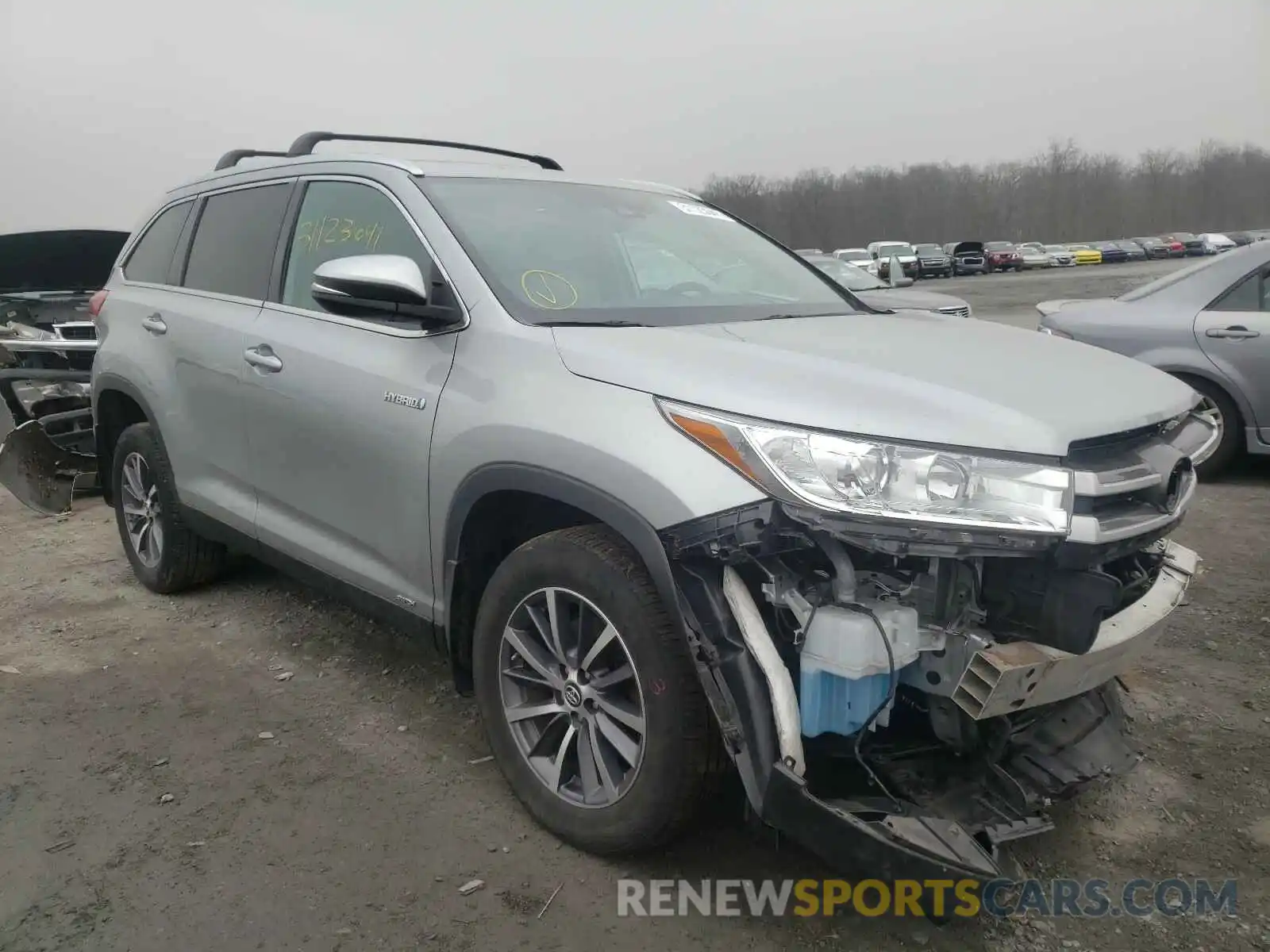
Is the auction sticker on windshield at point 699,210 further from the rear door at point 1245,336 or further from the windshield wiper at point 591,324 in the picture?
the rear door at point 1245,336

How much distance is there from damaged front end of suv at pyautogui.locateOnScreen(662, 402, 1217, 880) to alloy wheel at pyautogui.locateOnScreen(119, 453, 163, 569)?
318 cm

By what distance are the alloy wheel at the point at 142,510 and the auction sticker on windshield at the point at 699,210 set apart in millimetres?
2601

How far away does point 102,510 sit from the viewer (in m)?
6.44

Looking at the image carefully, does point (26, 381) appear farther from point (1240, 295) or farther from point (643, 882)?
point (1240, 295)

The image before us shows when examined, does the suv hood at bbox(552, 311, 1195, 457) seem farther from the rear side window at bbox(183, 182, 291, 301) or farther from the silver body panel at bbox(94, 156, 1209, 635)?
the rear side window at bbox(183, 182, 291, 301)

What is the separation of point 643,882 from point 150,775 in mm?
1615

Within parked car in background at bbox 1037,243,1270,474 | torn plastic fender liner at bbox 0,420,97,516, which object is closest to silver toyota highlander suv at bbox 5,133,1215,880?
torn plastic fender liner at bbox 0,420,97,516

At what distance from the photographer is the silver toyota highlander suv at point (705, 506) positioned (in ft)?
6.46

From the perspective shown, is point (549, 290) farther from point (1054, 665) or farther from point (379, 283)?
point (1054, 665)

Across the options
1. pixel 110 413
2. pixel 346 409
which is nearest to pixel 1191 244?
pixel 110 413

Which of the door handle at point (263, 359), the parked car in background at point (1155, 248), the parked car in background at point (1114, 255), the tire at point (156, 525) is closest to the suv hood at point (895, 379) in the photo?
the door handle at point (263, 359)

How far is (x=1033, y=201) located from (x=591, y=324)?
3367 inches

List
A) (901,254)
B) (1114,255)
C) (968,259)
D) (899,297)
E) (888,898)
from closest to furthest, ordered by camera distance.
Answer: (888,898)
(899,297)
(901,254)
(968,259)
(1114,255)

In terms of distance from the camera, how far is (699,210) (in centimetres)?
380
